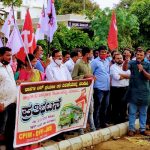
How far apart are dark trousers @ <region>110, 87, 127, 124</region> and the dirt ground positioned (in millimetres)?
1066

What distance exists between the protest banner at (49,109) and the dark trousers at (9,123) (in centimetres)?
9

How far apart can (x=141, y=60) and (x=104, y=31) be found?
12.3m

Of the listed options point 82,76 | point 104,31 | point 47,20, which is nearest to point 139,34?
point 104,31

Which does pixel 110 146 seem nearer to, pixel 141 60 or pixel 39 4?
pixel 141 60

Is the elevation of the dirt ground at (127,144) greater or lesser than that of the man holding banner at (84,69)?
lesser

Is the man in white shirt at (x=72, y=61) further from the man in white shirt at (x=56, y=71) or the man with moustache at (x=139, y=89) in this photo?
the man in white shirt at (x=56, y=71)

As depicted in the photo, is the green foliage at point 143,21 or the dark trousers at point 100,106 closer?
the dark trousers at point 100,106

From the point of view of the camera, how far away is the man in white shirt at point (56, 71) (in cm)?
722

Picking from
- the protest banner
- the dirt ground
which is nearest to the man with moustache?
the dirt ground

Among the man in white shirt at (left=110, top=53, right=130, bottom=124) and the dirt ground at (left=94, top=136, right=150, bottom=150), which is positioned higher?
the man in white shirt at (left=110, top=53, right=130, bottom=124)

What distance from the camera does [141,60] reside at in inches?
319

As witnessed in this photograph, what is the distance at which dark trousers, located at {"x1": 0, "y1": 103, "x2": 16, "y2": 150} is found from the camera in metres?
5.99

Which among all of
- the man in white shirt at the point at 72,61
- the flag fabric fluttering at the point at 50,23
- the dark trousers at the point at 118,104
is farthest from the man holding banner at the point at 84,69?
the flag fabric fluttering at the point at 50,23

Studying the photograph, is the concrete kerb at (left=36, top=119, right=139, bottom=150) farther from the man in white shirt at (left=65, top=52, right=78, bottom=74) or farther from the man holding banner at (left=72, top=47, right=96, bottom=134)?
the man in white shirt at (left=65, top=52, right=78, bottom=74)
